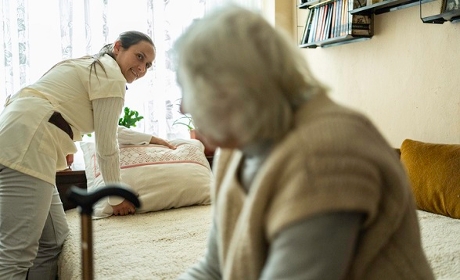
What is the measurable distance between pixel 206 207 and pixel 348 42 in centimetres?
125

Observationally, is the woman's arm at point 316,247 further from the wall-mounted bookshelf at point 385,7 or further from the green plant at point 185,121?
the green plant at point 185,121

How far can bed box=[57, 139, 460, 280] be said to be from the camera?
1.55 metres

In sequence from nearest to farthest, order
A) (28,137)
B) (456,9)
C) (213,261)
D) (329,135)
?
(329,135) < (213,261) < (28,137) < (456,9)

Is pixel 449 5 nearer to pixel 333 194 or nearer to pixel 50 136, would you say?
pixel 50 136

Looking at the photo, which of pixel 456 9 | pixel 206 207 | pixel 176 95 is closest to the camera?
pixel 456 9

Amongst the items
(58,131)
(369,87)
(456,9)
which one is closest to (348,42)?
(369,87)

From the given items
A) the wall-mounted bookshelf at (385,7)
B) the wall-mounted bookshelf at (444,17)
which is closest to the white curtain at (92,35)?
the wall-mounted bookshelf at (385,7)

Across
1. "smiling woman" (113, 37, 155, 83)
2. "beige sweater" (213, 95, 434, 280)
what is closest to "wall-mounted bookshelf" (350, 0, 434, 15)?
"smiling woman" (113, 37, 155, 83)

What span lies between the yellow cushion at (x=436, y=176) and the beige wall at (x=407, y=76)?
0.71ft

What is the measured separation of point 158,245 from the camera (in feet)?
6.10

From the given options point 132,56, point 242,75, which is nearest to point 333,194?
point 242,75

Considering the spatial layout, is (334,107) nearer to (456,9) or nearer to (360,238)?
(360,238)

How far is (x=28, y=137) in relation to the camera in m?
1.74

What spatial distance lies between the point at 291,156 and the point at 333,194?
0.07 metres
